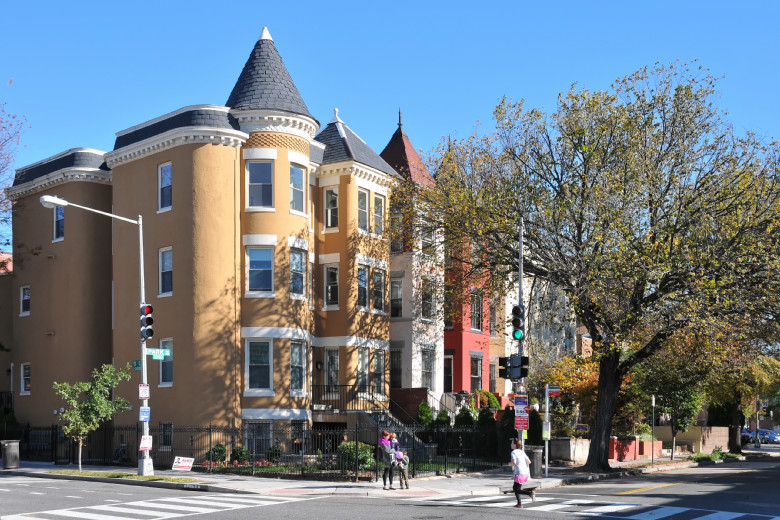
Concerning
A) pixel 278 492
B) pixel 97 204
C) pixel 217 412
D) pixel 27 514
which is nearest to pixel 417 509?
pixel 278 492

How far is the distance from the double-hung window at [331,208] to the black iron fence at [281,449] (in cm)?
864

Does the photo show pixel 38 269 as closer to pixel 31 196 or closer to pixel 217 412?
pixel 31 196

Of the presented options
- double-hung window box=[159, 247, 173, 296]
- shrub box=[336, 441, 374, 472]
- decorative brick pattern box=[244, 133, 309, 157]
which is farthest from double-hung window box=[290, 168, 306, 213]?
shrub box=[336, 441, 374, 472]

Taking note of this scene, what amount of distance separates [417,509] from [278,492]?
536 centimetres

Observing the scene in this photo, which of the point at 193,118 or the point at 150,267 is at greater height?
the point at 193,118

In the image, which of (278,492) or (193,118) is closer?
(278,492)

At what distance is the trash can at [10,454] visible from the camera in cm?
3061

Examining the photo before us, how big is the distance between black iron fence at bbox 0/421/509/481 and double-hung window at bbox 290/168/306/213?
849 centimetres

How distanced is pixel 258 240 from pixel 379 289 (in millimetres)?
7475

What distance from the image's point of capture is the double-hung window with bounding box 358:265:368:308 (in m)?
36.9

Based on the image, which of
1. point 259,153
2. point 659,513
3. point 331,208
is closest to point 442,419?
point 331,208

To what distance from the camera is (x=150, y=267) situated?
33.4 metres

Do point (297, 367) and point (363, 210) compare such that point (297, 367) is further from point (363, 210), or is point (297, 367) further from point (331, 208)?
point (363, 210)

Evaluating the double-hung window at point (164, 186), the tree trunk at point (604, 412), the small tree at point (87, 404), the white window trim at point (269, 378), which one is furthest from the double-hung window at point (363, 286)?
the small tree at point (87, 404)
